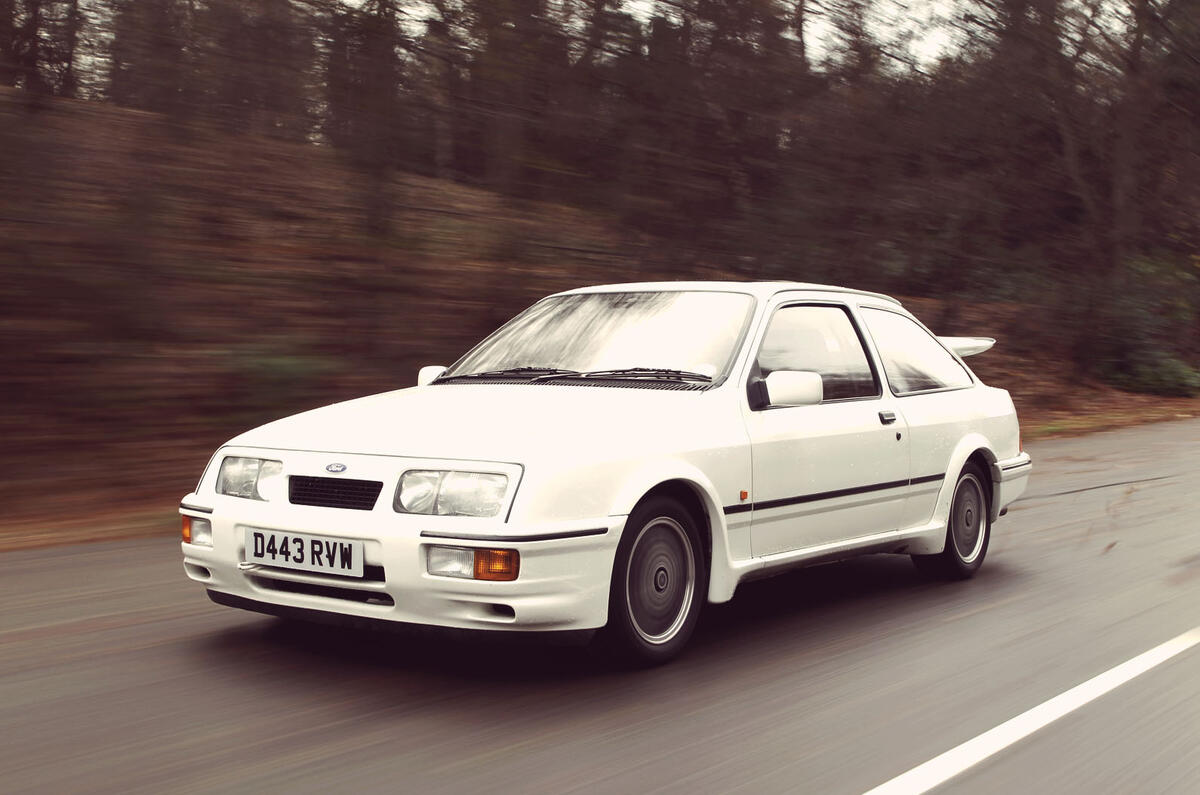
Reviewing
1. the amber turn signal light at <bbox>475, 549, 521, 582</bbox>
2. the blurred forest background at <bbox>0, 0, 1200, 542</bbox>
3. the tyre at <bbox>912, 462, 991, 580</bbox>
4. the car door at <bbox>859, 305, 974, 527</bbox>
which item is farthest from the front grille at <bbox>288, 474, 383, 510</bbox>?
the blurred forest background at <bbox>0, 0, 1200, 542</bbox>

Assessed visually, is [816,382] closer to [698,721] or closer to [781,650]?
[781,650]

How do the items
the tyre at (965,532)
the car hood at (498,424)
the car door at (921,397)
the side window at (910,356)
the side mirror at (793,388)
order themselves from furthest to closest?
the tyre at (965,532)
the side window at (910,356)
the car door at (921,397)
the side mirror at (793,388)
the car hood at (498,424)

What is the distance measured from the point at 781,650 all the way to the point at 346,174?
873cm

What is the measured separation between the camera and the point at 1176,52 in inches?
948

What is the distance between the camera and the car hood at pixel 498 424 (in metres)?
4.54

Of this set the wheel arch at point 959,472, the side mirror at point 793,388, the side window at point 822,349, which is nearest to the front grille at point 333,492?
the side mirror at point 793,388

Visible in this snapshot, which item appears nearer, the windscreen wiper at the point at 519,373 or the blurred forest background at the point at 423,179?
the windscreen wiper at the point at 519,373

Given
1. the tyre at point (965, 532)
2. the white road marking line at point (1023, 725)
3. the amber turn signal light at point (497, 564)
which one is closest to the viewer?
the white road marking line at point (1023, 725)

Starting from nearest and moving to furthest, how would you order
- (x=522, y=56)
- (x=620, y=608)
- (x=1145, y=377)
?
1. (x=620, y=608)
2. (x=522, y=56)
3. (x=1145, y=377)

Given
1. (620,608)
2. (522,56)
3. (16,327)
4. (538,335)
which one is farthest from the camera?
(522,56)

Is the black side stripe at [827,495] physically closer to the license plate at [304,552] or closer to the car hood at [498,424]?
the car hood at [498,424]

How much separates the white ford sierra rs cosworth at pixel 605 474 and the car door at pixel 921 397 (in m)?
0.02

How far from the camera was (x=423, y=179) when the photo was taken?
13.0 m

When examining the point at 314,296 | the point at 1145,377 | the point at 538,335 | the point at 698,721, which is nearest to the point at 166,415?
the point at 314,296
